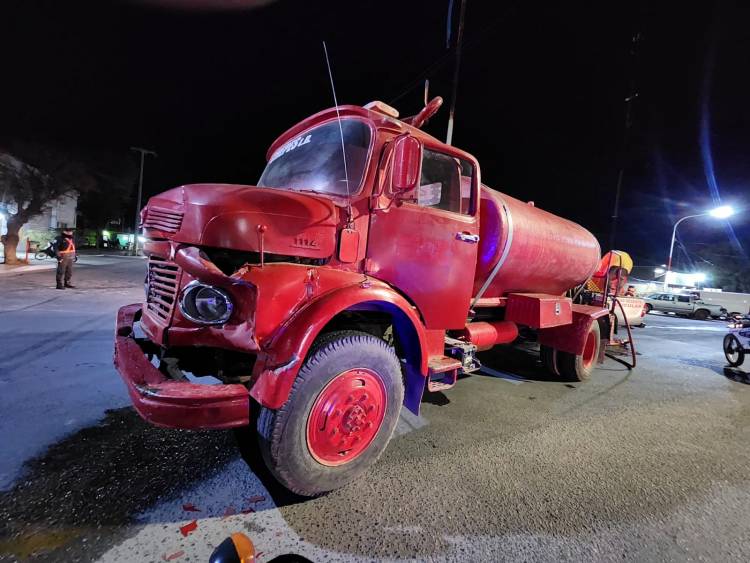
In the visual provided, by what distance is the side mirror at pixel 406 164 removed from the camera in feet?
9.00

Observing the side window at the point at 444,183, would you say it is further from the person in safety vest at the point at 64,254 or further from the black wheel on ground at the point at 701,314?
the black wheel on ground at the point at 701,314

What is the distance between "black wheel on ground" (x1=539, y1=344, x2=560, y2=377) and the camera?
5855 millimetres

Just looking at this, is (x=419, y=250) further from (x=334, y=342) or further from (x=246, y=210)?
(x=246, y=210)

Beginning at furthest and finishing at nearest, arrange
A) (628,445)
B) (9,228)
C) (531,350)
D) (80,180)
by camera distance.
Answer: (80,180) < (9,228) < (531,350) < (628,445)

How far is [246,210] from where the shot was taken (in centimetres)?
239

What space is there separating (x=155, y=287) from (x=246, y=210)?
1.07 meters

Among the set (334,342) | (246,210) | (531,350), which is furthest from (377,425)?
(531,350)

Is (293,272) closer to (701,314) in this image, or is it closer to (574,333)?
(574,333)

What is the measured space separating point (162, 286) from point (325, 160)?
5.26ft

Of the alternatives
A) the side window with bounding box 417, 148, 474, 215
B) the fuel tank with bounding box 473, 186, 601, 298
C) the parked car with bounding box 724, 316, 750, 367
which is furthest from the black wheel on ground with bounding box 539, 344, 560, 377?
the parked car with bounding box 724, 316, 750, 367

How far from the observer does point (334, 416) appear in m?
2.55

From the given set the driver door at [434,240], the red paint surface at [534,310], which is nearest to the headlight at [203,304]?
the driver door at [434,240]

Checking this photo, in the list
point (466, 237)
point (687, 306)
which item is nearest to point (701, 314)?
point (687, 306)

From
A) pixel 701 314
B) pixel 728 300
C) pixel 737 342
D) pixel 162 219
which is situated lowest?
pixel 701 314
